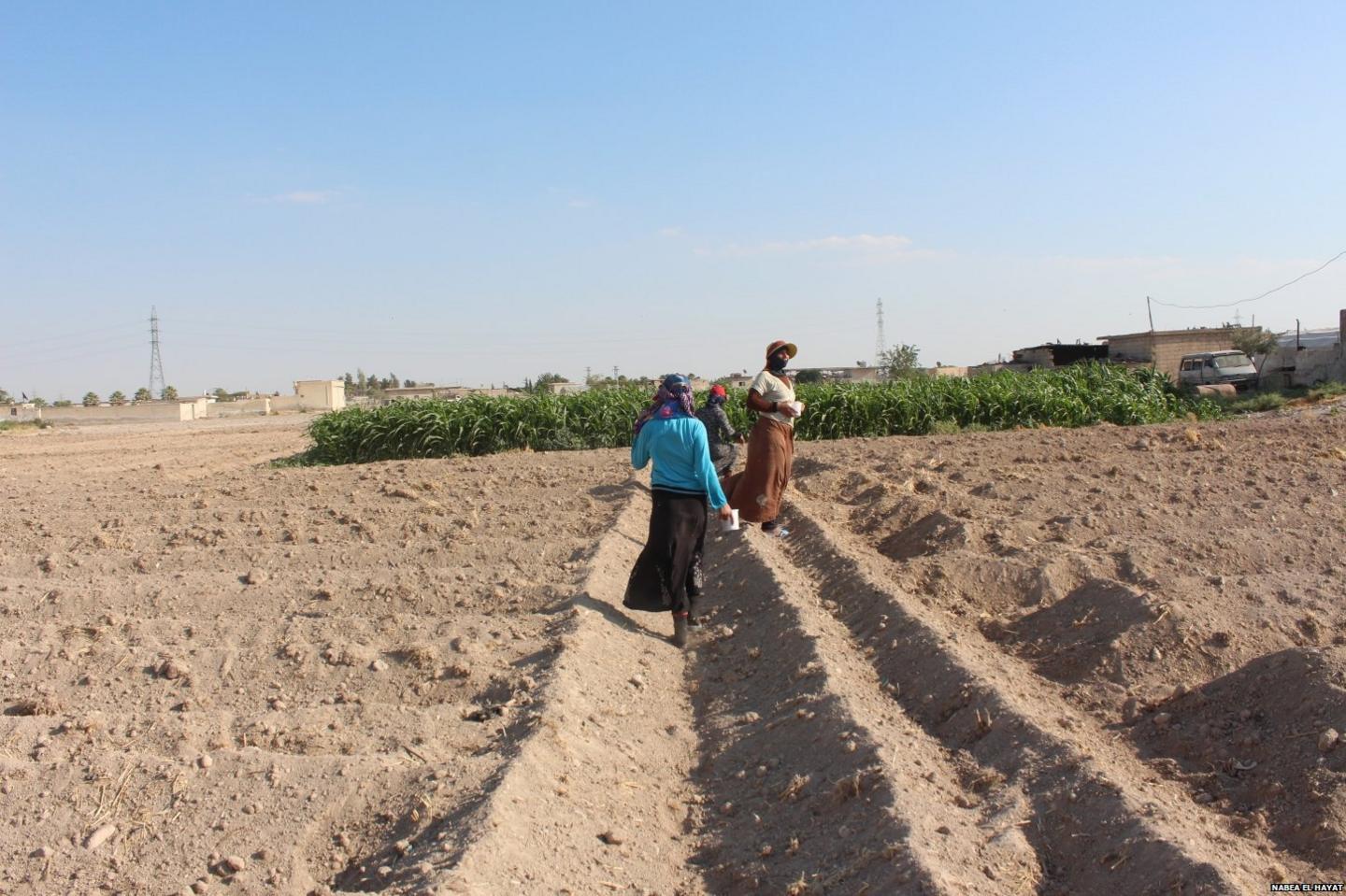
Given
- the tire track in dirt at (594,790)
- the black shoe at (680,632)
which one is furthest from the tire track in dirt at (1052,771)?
the tire track in dirt at (594,790)

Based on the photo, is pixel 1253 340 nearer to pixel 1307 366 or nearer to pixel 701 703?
pixel 1307 366

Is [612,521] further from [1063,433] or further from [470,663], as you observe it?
[1063,433]

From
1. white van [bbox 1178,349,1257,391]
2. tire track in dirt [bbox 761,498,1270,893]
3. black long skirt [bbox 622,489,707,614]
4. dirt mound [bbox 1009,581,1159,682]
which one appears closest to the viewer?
tire track in dirt [bbox 761,498,1270,893]

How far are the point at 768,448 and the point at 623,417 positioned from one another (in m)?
8.59

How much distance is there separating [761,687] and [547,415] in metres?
12.2

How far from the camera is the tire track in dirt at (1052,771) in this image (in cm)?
318

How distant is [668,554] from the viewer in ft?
20.2

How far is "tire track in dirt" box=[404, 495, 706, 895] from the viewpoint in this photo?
11.4 ft

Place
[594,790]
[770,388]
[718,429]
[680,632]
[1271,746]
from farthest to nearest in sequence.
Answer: [718,429] → [770,388] → [680,632] → [594,790] → [1271,746]

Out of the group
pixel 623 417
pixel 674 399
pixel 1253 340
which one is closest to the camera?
pixel 674 399

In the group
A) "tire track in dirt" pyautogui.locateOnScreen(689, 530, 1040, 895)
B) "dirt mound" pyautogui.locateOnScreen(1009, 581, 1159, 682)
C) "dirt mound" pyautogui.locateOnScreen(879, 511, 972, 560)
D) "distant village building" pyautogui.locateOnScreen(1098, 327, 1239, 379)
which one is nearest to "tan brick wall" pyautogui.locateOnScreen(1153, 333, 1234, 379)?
"distant village building" pyautogui.locateOnScreen(1098, 327, 1239, 379)

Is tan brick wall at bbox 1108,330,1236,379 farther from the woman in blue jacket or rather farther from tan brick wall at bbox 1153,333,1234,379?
the woman in blue jacket

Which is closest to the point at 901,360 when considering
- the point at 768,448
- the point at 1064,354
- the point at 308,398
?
the point at 1064,354

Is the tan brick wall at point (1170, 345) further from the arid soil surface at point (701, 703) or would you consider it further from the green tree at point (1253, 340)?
the arid soil surface at point (701, 703)
